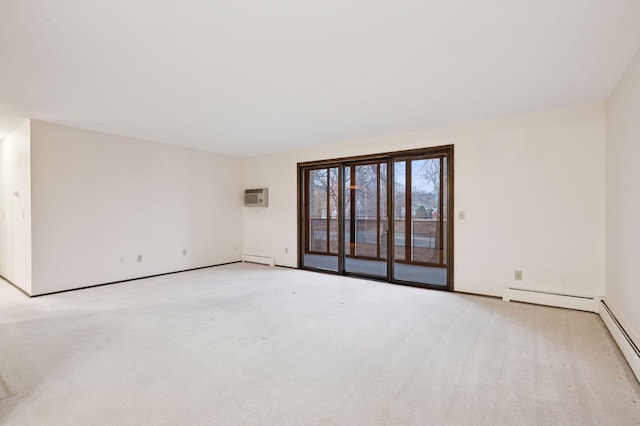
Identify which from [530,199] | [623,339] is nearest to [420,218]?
[530,199]

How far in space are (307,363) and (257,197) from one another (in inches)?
185

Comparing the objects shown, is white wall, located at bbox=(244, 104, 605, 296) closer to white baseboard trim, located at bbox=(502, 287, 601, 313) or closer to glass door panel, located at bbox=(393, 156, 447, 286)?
white baseboard trim, located at bbox=(502, 287, 601, 313)

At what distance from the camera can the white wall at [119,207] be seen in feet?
14.2

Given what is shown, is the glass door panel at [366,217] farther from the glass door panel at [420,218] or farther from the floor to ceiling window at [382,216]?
the glass door panel at [420,218]

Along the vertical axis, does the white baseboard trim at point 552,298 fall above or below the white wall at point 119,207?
below

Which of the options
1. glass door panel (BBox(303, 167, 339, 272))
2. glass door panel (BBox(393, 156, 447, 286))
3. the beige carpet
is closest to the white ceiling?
glass door panel (BBox(393, 156, 447, 286))

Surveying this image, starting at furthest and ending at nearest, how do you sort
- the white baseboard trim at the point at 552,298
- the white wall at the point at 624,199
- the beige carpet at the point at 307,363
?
1. the white baseboard trim at the point at 552,298
2. the white wall at the point at 624,199
3. the beige carpet at the point at 307,363

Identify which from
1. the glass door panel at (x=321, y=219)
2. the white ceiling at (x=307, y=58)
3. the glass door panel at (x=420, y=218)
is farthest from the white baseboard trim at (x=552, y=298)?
the glass door panel at (x=321, y=219)

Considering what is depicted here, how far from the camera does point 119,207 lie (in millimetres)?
5035

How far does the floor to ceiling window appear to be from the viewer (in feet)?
15.5

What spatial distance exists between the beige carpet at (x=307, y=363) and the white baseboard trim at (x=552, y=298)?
16cm

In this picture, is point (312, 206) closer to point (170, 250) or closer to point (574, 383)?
point (170, 250)

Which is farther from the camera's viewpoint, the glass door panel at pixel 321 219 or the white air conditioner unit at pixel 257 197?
the white air conditioner unit at pixel 257 197

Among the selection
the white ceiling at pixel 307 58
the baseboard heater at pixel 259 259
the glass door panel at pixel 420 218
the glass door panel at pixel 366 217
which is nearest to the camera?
the white ceiling at pixel 307 58
